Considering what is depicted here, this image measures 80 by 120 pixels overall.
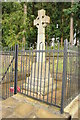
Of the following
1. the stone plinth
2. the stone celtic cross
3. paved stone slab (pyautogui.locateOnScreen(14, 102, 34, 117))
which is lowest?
paved stone slab (pyautogui.locateOnScreen(14, 102, 34, 117))

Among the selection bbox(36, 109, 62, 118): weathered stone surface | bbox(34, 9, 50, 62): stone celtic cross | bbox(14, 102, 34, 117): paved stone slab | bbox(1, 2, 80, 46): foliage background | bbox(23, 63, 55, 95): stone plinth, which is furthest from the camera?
bbox(1, 2, 80, 46): foliage background

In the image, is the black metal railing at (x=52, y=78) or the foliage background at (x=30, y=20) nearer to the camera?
the black metal railing at (x=52, y=78)

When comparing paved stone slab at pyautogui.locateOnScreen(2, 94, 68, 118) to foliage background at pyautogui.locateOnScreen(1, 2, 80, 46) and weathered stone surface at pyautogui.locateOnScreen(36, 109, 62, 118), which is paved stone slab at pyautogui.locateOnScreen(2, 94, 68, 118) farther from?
foliage background at pyautogui.locateOnScreen(1, 2, 80, 46)

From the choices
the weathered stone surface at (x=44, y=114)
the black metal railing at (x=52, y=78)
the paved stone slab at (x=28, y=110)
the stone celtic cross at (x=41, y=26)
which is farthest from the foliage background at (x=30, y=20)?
the weathered stone surface at (x=44, y=114)

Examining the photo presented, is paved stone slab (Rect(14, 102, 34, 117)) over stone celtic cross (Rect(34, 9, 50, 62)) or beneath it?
beneath

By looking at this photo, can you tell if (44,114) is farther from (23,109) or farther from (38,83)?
(38,83)

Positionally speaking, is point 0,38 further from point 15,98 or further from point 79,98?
point 79,98

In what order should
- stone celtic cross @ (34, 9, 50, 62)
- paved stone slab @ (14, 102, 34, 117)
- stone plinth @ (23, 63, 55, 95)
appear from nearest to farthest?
paved stone slab @ (14, 102, 34, 117), stone plinth @ (23, 63, 55, 95), stone celtic cross @ (34, 9, 50, 62)

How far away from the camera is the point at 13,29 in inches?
359

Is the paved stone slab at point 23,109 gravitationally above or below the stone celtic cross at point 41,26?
below

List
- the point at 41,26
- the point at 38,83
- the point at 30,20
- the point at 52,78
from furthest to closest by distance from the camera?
1. the point at 30,20
2. the point at 41,26
3. the point at 38,83
4. the point at 52,78

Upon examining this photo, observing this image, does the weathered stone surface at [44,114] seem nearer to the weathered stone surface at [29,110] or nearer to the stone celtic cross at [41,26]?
the weathered stone surface at [29,110]

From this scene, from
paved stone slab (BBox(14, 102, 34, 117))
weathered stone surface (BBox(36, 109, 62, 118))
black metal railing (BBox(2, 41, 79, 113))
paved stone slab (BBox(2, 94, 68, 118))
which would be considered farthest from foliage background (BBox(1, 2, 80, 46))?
weathered stone surface (BBox(36, 109, 62, 118))

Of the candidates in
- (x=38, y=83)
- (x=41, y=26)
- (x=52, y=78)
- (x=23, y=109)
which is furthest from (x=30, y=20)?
(x=23, y=109)
